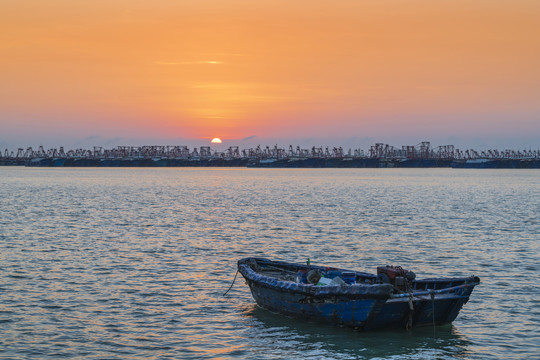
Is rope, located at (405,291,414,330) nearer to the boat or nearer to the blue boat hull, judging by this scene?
the boat

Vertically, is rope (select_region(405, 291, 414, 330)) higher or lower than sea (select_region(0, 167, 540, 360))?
higher

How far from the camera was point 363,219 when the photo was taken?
60906mm

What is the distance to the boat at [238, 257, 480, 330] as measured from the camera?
18688 millimetres

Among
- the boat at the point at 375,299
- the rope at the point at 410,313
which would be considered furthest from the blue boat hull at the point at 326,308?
the rope at the point at 410,313

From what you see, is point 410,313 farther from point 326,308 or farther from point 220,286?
point 220,286

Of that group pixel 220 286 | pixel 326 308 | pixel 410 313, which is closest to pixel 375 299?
pixel 410 313

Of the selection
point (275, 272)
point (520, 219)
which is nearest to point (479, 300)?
point (275, 272)

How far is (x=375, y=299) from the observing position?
60.3 feet

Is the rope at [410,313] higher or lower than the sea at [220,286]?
higher

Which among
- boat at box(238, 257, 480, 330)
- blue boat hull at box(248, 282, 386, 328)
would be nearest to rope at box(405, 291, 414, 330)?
boat at box(238, 257, 480, 330)

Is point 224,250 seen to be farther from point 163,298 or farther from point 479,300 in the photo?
point 479,300

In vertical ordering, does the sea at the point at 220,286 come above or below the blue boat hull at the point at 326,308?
below

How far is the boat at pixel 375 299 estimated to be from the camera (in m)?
18.7

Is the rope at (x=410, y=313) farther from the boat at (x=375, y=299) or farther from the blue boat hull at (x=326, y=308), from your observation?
the blue boat hull at (x=326, y=308)
